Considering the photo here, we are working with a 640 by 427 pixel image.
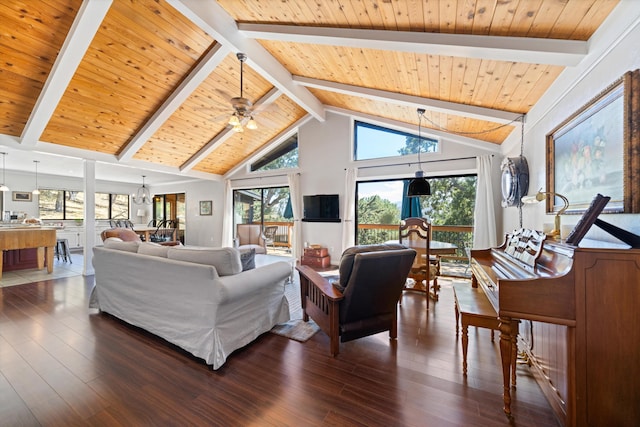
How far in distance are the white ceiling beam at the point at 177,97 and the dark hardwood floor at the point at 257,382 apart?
3.41 meters

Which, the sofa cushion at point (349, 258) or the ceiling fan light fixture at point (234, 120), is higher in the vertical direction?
the ceiling fan light fixture at point (234, 120)

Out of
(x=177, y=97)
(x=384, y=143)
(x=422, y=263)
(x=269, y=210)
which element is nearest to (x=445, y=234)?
(x=422, y=263)

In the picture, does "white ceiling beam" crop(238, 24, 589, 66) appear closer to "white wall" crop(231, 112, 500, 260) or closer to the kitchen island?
"white wall" crop(231, 112, 500, 260)

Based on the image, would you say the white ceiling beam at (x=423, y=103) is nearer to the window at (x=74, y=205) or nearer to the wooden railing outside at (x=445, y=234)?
the wooden railing outside at (x=445, y=234)

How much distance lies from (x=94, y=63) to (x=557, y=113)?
535cm

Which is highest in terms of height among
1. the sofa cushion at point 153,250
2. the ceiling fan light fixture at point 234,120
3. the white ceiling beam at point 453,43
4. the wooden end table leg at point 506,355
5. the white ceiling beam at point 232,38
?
the white ceiling beam at point 232,38

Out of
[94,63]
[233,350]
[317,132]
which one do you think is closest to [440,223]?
[317,132]

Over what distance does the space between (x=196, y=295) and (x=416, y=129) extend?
471 cm

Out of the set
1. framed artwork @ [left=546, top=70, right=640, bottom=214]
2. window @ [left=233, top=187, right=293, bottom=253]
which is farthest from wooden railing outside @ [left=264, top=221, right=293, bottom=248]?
framed artwork @ [left=546, top=70, right=640, bottom=214]

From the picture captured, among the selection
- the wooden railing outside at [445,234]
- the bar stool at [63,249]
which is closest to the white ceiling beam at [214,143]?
the bar stool at [63,249]

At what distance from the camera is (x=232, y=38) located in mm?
→ 3184

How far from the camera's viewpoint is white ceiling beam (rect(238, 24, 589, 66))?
192cm

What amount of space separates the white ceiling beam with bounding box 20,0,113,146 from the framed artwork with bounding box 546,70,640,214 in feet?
13.7

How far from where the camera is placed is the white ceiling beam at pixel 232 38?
2.68 m
